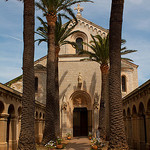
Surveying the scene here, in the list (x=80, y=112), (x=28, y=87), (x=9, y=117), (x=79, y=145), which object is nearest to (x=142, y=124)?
(x=79, y=145)

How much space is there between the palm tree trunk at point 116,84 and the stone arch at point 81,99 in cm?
2143

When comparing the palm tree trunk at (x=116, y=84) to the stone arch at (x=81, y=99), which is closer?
the palm tree trunk at (x=116, y=84)

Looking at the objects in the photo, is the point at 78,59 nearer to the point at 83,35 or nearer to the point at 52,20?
the point at 83,35

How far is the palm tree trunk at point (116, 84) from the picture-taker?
38.7 ft

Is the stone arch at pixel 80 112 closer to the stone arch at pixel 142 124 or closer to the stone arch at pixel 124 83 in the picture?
the stone arch at pixel 124 83

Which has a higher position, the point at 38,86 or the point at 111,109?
the point at 38,86

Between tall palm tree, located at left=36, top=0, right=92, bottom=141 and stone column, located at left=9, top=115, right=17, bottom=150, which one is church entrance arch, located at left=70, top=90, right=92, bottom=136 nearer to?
tall palm tree, located at left=36, top=0, right=92, bottom=141

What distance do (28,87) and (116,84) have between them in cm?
485

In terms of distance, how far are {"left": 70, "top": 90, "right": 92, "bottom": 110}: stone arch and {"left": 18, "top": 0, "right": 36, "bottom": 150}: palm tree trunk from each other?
2116 cm

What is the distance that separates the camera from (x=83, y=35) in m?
36.4

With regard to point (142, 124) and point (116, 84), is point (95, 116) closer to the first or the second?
point (142, 124)

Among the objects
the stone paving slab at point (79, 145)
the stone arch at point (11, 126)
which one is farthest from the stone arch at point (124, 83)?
the stone arch at point (11, 126)

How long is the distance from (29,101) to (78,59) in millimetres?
23042

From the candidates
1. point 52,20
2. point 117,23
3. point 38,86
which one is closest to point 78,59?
point 38,86
